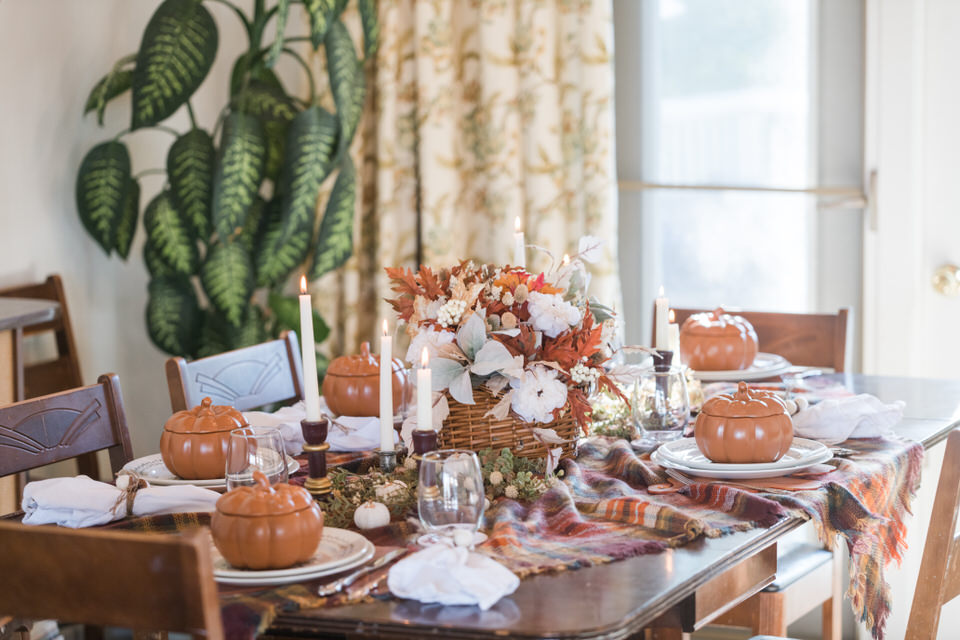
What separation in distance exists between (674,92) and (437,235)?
80cm

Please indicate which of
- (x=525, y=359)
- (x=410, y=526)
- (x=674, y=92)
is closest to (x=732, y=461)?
(x=525, y=359)

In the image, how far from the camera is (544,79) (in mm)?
3039

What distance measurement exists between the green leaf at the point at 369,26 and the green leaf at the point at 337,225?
314 millimetres

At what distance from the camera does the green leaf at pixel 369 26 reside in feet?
9.77

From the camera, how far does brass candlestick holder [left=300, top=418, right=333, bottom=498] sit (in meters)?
1.42

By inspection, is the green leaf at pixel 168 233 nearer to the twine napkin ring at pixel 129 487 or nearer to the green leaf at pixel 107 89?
the green leaf at pixel 107 89

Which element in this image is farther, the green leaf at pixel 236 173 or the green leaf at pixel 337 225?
the green leaf at pixel 337 225

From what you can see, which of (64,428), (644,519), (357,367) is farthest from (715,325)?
(64,428)

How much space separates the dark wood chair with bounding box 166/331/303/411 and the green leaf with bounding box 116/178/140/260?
821 millimetres

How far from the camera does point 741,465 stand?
1.52 metres

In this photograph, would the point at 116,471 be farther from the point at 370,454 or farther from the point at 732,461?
the point at 732,461

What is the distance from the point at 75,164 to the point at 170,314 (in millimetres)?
477

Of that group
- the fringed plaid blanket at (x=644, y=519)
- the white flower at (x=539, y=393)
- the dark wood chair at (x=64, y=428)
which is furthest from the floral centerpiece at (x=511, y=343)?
the dark wood chair at (x=64, y=428)

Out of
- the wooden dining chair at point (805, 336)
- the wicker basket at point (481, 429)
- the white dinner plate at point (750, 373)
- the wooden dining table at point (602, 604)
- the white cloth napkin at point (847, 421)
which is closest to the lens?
the wooden dining table at point (602, 604)
